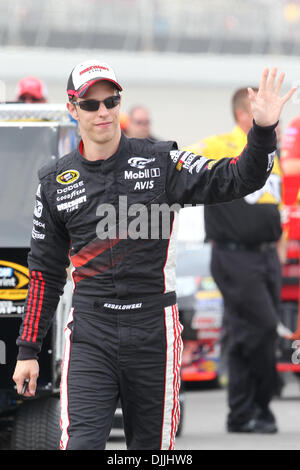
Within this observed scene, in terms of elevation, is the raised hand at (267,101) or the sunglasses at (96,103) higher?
the sunglasses at (96,103)

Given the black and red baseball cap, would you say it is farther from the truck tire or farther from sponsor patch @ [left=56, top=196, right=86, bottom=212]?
the truck tire

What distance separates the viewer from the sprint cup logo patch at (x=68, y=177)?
5137 millimetres

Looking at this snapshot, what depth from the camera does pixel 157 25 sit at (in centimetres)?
2564

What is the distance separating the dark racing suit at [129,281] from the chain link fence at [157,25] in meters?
20.0

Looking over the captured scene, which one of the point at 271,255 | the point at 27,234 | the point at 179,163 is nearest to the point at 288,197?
the point at 271,255

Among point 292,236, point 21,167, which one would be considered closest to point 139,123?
point 292,236

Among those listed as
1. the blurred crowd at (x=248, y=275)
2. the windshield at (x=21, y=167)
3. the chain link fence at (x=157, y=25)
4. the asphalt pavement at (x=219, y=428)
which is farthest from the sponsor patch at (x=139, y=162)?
the chain link fence at (x=157, y=25)

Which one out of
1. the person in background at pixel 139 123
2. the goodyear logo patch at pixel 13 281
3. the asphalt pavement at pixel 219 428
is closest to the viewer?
the goodyear logo patch at pixel 13 281

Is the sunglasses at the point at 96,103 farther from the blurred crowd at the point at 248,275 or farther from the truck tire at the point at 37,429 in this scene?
the blurred crowd at the point at 248,275

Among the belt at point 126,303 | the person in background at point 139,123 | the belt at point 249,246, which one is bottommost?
the belt at point 126,303

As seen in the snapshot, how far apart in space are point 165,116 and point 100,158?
21.1 meters

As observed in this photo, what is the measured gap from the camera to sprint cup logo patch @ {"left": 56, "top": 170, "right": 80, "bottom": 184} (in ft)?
16.9

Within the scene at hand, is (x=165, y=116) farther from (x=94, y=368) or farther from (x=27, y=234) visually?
(x=94, y=368)

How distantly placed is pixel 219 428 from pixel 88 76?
15.0 ft
